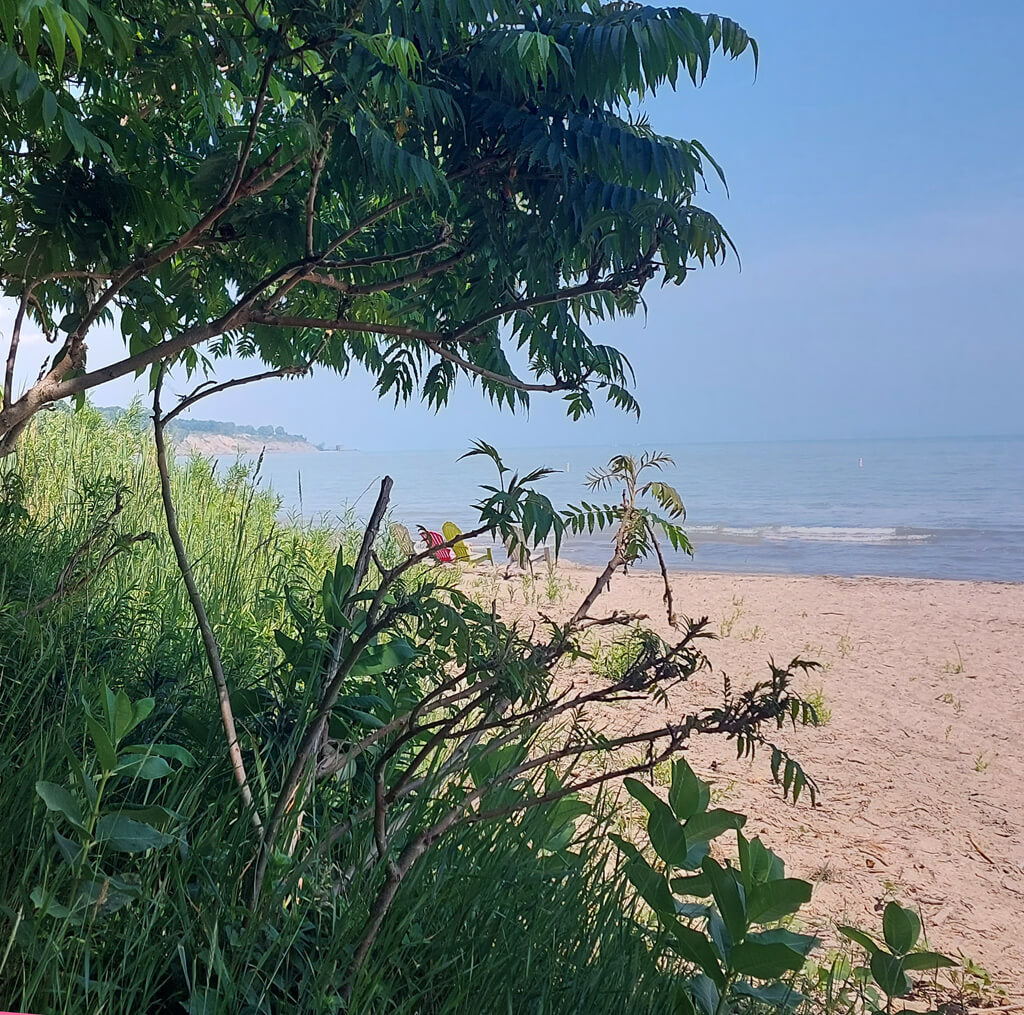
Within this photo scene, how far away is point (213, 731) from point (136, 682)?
0.33 meters

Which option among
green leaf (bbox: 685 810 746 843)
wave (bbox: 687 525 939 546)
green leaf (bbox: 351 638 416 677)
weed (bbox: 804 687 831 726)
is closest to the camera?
green leaf (bbox: 685 810 746 843)

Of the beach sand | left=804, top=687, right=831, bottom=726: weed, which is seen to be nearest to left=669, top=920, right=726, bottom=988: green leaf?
the beach sand

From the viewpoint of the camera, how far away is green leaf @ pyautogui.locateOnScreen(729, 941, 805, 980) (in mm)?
720

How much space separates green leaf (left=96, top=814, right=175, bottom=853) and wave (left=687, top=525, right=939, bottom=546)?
28.3 ft

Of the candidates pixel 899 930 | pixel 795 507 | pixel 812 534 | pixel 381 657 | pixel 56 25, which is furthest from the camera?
pixel 795 507

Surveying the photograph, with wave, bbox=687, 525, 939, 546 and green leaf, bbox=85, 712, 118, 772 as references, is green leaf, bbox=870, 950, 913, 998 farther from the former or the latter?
wave, bbox=687, 525, 939, 546

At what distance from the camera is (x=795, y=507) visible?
12797 mm

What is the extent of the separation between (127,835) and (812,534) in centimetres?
1012

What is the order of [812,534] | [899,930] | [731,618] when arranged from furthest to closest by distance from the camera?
[812,534], [731,618], [899,930]

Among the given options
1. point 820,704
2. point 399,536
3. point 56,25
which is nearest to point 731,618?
point 820,704

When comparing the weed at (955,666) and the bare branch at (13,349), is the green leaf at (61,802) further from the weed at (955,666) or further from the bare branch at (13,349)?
the weed at (955,666)

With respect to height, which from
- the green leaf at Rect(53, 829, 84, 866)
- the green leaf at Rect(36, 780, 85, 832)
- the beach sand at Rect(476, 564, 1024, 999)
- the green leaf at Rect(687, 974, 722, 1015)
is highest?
the green leaf at Rect(36, 780, 85, 832)

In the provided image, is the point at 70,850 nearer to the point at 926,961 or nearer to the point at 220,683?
the point at 220,683

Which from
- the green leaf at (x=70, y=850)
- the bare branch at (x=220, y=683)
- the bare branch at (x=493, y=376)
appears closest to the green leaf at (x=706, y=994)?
the bare branch at (x=220, y=683)
